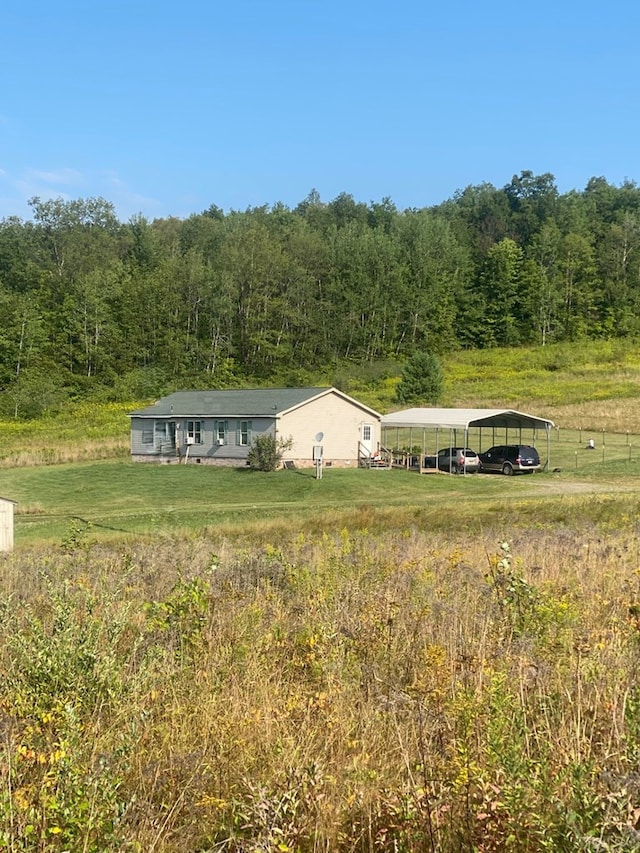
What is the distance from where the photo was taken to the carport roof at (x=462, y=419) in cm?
4183

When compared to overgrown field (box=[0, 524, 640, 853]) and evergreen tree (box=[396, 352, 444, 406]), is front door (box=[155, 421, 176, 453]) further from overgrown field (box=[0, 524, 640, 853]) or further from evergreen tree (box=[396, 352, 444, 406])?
overgrown field (box=[0, 524, 640, 853])

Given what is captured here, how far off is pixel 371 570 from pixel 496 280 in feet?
343

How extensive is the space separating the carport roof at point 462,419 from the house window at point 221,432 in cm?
852

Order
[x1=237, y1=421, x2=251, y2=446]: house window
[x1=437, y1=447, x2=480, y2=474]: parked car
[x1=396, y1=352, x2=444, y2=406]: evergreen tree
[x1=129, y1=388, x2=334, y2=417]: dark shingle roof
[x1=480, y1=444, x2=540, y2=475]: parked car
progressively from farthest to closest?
[x1=396, y1=352, x2=444, y2=406]: evergreen tree → [x1=237, y1=421, x2=251, y2=446]: house window → [x1=129, y1=388, x2=334, y2=417]: dark shingle roof → [x1=437, y1=447, x2=480, y2=474]: parked car → [x1=480, y1=444, x2=540, y2=475]: parked car

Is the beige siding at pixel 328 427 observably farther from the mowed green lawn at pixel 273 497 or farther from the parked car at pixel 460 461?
the parked car at pixel 460 461

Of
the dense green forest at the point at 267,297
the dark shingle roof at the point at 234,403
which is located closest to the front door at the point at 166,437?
the dark shingle roof at the point at 234,403

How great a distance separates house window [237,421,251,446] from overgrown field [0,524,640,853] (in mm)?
37592

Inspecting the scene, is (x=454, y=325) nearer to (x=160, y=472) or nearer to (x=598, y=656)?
(x=160, y=472)

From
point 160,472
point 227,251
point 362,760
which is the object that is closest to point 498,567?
point 362,760

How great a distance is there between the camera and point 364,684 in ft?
15.6

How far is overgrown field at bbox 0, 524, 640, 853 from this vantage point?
10.1 feet

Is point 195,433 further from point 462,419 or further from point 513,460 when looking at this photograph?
point 513,460

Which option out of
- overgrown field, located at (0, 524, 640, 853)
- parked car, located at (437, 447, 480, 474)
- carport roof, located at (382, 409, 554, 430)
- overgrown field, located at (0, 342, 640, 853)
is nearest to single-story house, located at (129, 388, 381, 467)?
carport roof, located at (382, 409, 554, 430)

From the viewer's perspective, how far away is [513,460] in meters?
41.2
